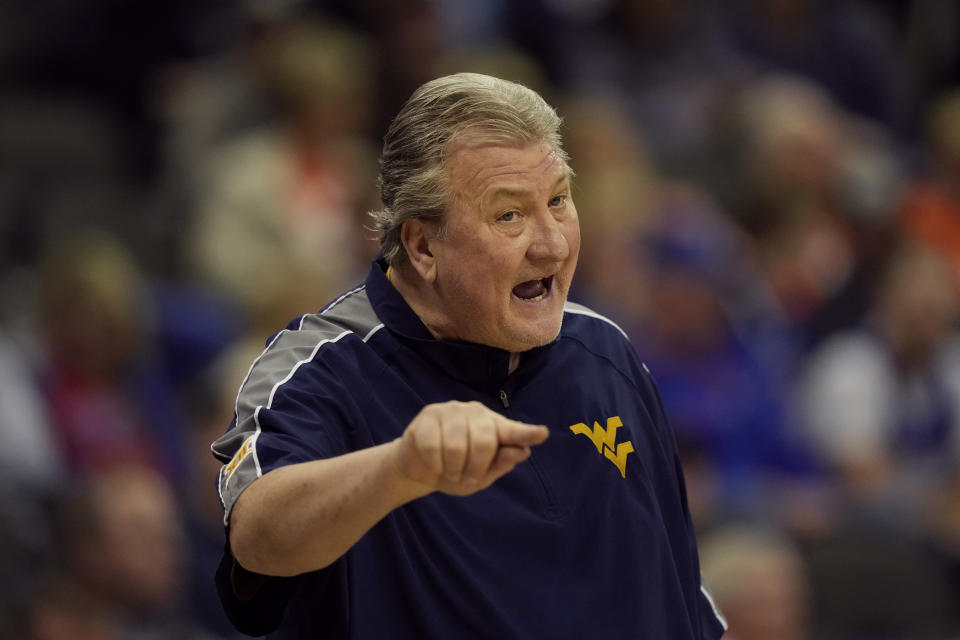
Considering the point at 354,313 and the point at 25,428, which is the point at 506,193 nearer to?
the point at 354,313

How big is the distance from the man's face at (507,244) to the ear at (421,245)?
0.06 ft

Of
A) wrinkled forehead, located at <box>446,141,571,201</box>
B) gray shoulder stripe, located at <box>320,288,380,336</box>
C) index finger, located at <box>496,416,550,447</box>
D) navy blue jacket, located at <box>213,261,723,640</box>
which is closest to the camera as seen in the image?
index finger, located at <box>496,416,550,447</box>

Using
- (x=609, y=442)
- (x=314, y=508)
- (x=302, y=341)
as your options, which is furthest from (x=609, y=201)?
(x=314, y=508)

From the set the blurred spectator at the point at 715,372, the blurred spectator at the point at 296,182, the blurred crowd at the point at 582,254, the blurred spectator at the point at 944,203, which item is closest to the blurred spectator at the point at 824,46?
the blurred crowd at the point at 582,254

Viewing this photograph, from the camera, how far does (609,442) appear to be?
9.93 ft

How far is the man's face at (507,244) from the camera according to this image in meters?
2.81

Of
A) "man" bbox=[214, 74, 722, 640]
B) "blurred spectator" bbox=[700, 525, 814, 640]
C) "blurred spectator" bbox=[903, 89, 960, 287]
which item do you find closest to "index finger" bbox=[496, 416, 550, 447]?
"man" bbox=[214, 74, 722, 640]

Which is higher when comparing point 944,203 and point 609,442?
point 609,442

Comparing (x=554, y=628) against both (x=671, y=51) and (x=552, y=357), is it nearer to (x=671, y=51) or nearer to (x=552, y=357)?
(x=552, y=357)

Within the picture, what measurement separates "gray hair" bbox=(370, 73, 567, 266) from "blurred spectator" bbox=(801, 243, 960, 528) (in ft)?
13.5

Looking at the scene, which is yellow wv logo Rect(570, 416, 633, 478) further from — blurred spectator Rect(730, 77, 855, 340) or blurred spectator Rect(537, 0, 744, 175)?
blurred spectator Rect(537, 0, 744, 175)

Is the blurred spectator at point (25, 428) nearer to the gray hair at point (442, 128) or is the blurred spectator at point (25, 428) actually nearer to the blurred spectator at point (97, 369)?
the blurred spectator at point (97, 369)

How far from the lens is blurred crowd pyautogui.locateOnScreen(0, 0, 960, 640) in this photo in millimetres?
5590

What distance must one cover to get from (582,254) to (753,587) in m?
2.25
